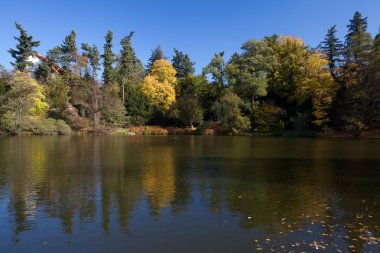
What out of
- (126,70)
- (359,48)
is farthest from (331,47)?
(126,70)

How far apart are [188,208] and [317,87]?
49429mm

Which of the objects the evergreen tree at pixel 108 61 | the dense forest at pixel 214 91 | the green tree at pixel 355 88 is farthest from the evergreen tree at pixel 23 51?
the green tree at pixel 355 88

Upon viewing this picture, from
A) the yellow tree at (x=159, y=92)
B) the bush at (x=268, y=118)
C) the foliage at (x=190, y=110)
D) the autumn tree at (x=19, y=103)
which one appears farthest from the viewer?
the yellow tree at (x=159, y=92)

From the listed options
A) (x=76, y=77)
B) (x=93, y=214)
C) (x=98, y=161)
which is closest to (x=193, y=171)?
(x=98, y=161)

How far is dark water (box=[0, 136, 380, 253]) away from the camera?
26.7 ft

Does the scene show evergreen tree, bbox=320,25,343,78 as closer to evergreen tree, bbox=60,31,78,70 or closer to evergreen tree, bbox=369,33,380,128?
evergreen tree, bbox=369,33,380,128

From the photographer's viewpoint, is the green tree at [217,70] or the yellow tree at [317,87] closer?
the yellow tree at [317,87]

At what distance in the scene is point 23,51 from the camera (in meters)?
64.4

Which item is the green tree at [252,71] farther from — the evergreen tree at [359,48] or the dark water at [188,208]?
the dark water at [188,208]

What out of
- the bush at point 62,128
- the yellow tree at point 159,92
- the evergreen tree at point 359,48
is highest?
the evergreen tree at point 359,48

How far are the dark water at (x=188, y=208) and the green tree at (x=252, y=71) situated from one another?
43336 millimetres

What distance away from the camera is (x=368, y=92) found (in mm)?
51875

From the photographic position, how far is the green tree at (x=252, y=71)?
62.4 metres

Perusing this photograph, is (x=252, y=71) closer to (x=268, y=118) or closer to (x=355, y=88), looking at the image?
(x=268, y=118)
